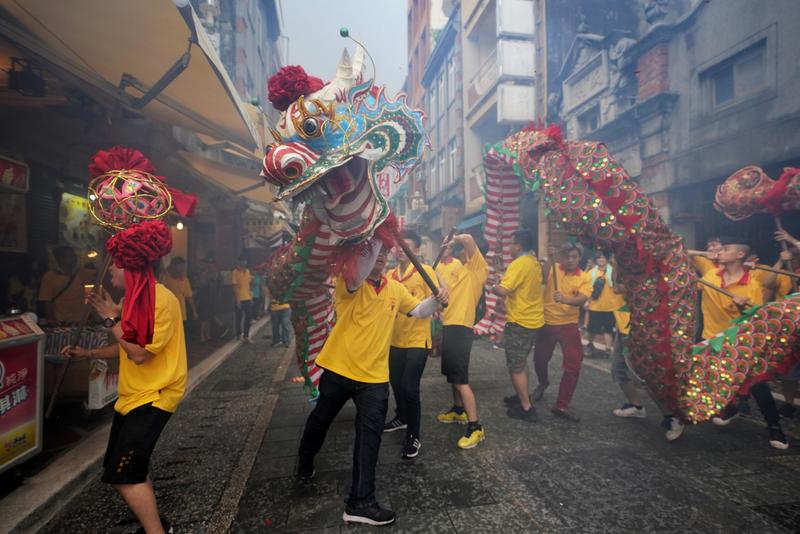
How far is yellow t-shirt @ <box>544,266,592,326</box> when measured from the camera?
4492 millimetres

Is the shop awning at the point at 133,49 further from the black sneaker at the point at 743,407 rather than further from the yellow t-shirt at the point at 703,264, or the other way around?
the black sneaker at the point at 743,407

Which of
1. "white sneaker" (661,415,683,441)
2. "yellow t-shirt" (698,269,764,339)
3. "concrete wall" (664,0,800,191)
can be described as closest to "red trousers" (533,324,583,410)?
"white sneaker" (661,415,683,441)

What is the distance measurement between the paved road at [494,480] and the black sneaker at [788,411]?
0.27 meters

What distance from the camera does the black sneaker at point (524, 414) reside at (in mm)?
4258

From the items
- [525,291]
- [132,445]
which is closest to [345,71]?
[132,445]

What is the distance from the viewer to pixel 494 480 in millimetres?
3051

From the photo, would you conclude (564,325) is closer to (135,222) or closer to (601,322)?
(601,322)

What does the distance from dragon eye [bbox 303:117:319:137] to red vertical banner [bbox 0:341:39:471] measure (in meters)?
2.54

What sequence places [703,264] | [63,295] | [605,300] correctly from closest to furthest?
[703,264] → [63,295] → [605,300]

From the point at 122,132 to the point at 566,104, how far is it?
10.1m

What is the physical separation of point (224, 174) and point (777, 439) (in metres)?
9.25

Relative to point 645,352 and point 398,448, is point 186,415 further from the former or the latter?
point 645,352

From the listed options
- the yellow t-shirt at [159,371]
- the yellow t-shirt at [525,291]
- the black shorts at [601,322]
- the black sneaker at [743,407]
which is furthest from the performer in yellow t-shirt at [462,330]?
the black shorts at [601,322]

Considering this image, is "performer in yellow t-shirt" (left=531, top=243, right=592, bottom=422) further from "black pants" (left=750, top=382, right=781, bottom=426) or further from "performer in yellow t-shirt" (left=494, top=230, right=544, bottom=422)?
"black pants" (left=750, top=382, right=781, bottom=426)
